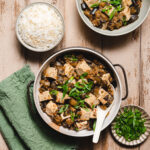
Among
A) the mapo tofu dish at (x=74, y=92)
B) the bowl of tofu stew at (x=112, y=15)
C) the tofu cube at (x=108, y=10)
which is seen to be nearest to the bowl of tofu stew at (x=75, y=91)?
the mapo tofu dish at (x=74, y=92)

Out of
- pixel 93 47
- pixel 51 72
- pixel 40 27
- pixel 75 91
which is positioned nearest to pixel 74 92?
pixel 75 91

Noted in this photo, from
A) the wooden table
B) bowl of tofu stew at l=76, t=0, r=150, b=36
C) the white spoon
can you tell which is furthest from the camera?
the wooden table

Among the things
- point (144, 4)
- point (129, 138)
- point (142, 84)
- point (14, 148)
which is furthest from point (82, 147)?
point (144, 4)

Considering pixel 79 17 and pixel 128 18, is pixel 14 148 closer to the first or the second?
pixel 79 17

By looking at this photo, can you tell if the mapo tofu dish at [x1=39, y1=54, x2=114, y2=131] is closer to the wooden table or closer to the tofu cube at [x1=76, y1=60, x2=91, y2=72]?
the tofu cube at [x1=76, y1=60, x2=91, y2=72]

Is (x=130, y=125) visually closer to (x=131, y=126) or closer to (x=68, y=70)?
(x=131, y=126)

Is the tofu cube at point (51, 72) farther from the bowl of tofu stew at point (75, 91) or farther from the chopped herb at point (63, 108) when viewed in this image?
the chopped herb at point (63, 108)

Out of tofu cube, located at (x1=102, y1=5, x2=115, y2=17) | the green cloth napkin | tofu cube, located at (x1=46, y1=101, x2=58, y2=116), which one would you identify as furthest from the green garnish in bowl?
tofu cube, located at (x1=102, y1=5, x2=115, y2=17)
